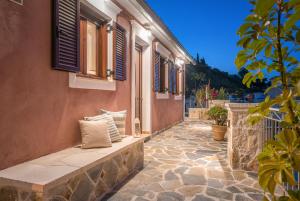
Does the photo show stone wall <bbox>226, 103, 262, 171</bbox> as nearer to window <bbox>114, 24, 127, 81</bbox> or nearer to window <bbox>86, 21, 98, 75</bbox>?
window <bbox>114, 24, 127, 81</bbox>

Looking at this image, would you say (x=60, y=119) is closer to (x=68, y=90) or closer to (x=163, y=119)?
(x=68, y=90)

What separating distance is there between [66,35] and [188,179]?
2.74m

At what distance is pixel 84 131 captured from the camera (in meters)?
3.23

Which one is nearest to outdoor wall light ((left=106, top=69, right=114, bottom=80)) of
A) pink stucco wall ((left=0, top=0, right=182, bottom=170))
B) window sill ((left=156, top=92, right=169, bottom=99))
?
pink stucco wall ((left=0, top=0, right=182, bottom=170))

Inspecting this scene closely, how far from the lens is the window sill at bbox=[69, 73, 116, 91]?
336 centimetres

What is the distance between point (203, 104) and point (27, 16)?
12.3 meters

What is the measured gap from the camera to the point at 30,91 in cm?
264

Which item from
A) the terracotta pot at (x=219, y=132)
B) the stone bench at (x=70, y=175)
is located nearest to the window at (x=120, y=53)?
the stone bench at (x=70, y=175)

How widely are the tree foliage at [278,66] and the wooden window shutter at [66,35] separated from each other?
250cm

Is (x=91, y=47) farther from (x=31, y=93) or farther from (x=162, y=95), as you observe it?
(x=162, y=95)

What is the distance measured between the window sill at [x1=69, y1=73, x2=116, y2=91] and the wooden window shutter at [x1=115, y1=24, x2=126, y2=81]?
0.30m

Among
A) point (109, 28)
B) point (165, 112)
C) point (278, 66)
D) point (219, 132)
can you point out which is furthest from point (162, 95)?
point (278, 66)

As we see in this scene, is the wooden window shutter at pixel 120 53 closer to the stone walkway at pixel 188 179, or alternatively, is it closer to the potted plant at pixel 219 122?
the stone walkway at pixel 188 179

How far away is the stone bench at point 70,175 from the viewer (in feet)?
6.67
